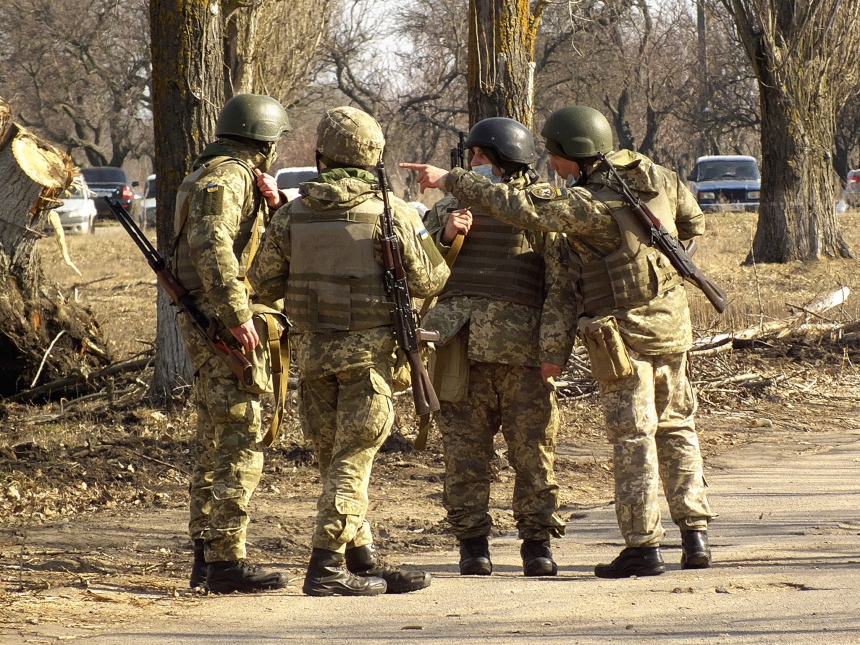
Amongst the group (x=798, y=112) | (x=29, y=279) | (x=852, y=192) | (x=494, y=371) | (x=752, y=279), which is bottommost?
(x=494, y=371)

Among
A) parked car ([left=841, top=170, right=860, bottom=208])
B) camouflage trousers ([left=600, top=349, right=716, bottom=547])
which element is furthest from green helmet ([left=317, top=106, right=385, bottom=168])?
parked car ([left=841, top=170, right=860, bottom=208])

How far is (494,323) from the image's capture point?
482 centimetres

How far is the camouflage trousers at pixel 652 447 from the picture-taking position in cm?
463

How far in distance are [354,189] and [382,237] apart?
0.22 meters

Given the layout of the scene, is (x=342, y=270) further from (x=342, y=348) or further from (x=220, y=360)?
(x=220, y=360)

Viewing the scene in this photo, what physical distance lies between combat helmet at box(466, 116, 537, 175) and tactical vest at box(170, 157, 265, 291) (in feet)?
3.30

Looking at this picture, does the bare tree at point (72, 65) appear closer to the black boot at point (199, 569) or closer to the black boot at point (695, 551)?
the black boot at point (199, 569)

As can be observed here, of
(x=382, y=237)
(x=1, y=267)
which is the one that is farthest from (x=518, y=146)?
(x=1, y=267)

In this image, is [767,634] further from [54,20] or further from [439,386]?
[54,20]

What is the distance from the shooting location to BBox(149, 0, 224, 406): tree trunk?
7199 millimetres

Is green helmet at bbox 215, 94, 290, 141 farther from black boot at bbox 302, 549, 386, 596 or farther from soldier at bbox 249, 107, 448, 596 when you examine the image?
black boot at bbox 302, 549, 386, 596

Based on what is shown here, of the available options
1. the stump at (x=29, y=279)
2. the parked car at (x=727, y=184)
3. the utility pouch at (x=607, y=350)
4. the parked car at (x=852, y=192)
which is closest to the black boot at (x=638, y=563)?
the utility pouch at (x=607, y=350)

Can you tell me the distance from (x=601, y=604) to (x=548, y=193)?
165 centimetres

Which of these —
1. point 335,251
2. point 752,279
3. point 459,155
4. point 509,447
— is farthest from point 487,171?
point 752,279
